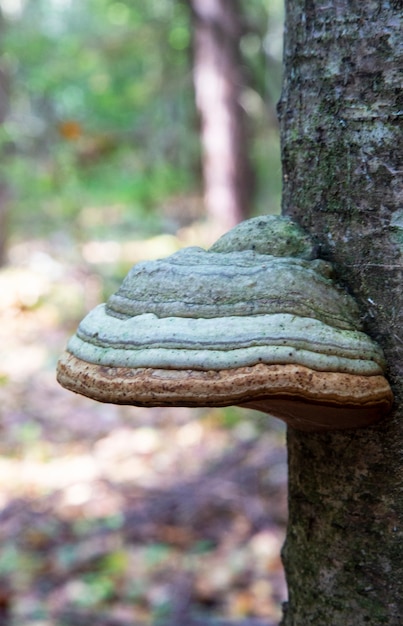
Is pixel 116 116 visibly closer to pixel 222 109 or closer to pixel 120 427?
pixel 222 109

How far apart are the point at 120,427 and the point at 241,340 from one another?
481 cm

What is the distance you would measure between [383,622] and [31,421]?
4.93 meters

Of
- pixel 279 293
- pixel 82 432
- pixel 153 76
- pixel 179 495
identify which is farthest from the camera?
pixel 153 76

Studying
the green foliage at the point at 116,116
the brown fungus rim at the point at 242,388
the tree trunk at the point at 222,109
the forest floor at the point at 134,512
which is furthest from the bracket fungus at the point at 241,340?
the tree trunk at the point at 222,109

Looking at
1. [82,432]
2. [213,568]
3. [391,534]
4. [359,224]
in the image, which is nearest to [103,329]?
[359,224]

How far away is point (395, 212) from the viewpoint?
3.92ft

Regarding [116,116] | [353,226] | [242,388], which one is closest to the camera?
[242,388]

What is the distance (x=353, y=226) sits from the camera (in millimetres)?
1241

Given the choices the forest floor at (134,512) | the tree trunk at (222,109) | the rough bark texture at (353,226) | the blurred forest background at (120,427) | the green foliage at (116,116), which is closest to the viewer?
the rough bark texture at (353,226)

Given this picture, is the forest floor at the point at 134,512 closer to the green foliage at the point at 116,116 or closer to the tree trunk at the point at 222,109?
the tree trunk at the point at 222,109

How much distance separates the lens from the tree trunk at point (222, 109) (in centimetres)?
927

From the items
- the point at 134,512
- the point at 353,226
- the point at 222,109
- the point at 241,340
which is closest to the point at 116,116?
the point at 222,109

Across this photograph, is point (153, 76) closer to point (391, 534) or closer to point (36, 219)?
point (36, 219)

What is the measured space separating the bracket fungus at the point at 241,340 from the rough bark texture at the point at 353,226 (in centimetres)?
5
